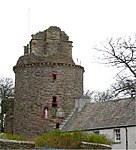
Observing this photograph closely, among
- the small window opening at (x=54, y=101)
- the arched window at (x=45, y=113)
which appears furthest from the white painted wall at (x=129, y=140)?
the arched window at (x=45, y=113)

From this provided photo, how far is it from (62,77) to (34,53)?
5131 mm

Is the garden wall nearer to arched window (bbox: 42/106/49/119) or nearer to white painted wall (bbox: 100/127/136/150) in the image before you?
white painted wall (bbox: 100/127/136/150)

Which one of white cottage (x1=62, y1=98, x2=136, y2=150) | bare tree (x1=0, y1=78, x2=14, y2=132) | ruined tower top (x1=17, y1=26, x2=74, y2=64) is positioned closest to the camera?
white cottage (x1=62, y1=98, x2=136, y2=150)

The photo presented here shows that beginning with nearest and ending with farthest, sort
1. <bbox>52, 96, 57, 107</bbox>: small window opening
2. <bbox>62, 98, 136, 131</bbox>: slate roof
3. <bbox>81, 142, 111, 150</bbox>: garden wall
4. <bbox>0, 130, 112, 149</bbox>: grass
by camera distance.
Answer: <bbox>81, 142, 111, 150</bbox>: garden wall, <bbox>0, 130, 112, 149</bbox>: grass, <bbox>62, 98, 136, 131</bbox>: slate roof, <bbox>52, 96, 57, 107</bbox>: small window opening

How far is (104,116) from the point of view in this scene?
54062 millimetres

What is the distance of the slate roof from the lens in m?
50.7

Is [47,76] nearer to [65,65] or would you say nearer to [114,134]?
[65,65]

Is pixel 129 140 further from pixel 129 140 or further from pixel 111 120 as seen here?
pixel 111 120

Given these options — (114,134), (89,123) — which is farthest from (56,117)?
(114,134)

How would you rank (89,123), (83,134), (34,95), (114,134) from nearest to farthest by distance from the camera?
(83,134) → (114,134) → (89,123) → (34,95)

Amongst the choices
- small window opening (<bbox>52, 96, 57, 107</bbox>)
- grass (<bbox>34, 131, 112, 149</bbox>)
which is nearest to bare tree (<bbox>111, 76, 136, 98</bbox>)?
grass (<bbox>34, 131, 112, 149</bbox>)

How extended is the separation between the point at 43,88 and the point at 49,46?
607cm

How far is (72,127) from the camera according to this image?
56375 millimetres

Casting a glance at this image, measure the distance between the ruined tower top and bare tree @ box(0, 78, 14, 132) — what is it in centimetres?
1268
